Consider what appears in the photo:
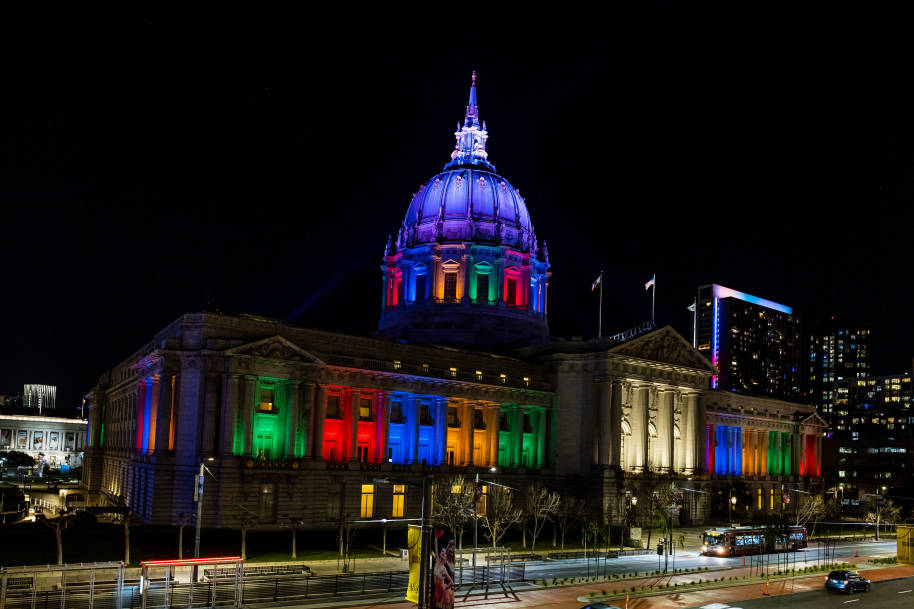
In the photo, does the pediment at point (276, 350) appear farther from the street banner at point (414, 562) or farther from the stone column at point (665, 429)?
the stone column at point (665, 429)

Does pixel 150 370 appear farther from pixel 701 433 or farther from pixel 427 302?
pixel 701 433

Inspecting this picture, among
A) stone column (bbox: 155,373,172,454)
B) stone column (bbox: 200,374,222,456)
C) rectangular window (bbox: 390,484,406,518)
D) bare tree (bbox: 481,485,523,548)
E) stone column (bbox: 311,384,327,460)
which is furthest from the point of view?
rectangular window (bbox: 390,484,406,518)

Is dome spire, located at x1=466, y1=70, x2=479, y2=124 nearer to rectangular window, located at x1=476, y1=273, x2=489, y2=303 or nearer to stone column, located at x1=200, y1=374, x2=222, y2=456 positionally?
rectangular window, located at x1=476, y1=273, x2=489, y2=303

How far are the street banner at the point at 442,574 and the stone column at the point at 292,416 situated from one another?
45.7 metres

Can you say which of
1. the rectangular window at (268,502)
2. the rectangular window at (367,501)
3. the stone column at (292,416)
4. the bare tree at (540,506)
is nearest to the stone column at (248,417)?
the rectangular window at (268,502)

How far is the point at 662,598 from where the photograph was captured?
179 ft

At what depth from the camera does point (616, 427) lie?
10375 centimetres

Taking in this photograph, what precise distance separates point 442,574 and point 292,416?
46.8 meters

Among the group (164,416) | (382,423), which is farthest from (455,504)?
(164,416)

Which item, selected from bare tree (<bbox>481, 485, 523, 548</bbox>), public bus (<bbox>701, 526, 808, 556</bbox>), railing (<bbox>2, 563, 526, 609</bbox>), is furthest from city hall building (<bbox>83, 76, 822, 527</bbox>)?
railing (<bbox>2, 563, 526, 609</bbox>)

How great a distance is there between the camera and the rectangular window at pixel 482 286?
406ft

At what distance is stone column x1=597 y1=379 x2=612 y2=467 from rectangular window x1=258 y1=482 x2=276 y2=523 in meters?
37.8

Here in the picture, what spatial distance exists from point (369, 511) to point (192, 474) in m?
17.9

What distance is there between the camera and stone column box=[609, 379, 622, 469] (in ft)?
338
